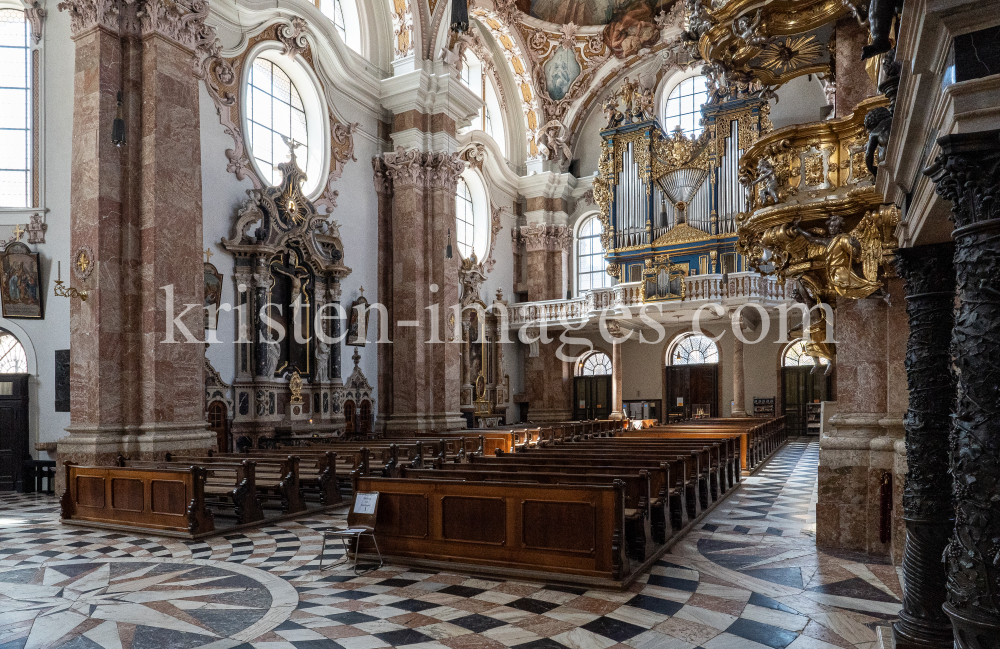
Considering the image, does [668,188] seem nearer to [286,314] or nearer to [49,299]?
[286,314]

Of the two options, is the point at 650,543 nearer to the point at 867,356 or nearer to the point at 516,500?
the point at 516,500

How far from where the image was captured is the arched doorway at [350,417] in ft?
53.9

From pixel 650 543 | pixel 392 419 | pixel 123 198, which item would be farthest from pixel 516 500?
pixel 392 419

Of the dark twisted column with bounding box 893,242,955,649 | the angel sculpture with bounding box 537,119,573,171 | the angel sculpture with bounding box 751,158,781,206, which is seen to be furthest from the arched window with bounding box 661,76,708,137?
the dark twisted column with bounding box 893,242,955,649

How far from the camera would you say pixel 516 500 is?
604 cm

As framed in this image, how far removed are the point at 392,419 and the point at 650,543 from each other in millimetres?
11579

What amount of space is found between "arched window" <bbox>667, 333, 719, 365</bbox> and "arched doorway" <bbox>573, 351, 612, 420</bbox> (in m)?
2.35

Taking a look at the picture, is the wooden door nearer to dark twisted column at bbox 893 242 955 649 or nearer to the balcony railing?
dark twisted column at bbox 893 242 955 649

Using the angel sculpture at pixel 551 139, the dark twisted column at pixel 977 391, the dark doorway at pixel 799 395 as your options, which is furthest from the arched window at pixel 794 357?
the dark twisted column at pixel 977 391

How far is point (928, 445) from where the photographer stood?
12.3ft

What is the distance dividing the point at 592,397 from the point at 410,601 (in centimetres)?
2090


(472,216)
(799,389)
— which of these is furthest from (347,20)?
(799,389)

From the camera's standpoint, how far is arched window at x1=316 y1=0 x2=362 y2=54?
17.1 metres

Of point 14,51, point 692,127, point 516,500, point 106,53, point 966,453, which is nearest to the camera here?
point 966,453
